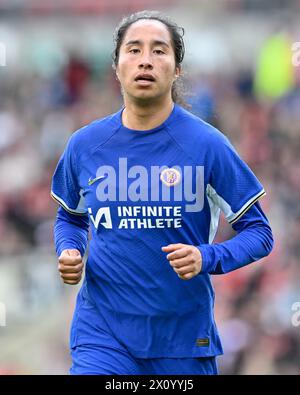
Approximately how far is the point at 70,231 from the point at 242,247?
0.89 metres

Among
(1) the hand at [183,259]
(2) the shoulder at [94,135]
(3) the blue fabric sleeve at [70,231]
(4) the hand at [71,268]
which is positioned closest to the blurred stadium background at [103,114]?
(3) the blue fabric sleeve at [70,231]

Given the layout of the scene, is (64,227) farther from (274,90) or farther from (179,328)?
(274,90)

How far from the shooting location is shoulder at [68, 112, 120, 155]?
512 centimetres

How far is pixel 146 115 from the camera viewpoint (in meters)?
5.07

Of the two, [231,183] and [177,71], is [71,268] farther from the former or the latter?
[177,71]

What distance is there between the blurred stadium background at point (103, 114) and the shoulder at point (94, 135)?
4.23 m

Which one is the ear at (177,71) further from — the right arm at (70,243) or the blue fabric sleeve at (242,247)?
the right arm at (70,243)

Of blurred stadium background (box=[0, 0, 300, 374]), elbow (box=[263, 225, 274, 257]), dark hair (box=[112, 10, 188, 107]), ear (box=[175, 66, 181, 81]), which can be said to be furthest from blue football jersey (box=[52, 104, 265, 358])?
blurred stadium background (box=[0, 0, 300, 374])

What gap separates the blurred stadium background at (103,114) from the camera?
9484 millimetres

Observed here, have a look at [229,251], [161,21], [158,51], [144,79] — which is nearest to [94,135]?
[144,79]

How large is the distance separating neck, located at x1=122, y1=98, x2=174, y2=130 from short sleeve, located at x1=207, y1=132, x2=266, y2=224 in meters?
0.29

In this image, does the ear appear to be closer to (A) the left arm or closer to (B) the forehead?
(B) the forehead

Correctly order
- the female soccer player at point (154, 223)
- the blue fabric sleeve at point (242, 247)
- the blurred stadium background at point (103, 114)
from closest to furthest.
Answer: the blue fabric sleeve at point (242, 247) → the female soccer player at point (154, 223) → the blurred stadium background at point (103, 114)
